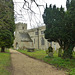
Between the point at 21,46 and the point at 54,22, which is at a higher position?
the point at 54,22

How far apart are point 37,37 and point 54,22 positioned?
30.6 meters

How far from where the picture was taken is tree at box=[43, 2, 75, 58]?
9.47 meters

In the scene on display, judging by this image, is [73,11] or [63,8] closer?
[73,11]

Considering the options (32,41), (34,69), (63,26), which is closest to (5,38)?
(63,26)

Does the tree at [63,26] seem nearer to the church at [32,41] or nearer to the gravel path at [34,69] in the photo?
the gravel path at [34,69]

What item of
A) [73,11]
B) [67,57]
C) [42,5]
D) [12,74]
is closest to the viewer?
[42,5]

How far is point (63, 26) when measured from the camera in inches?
407

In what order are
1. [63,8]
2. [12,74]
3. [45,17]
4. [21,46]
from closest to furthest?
[12,74] → [63,8] → [45,17] → [21,46]

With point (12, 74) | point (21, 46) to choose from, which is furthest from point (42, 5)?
point (21, 46)


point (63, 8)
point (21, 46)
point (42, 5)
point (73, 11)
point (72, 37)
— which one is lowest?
point (21, 46)

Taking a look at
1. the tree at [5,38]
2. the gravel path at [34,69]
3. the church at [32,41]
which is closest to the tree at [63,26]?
the gravel path at [34,69]

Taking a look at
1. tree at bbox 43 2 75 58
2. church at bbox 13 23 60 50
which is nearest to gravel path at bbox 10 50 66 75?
tree at bbox 43 2 75 58

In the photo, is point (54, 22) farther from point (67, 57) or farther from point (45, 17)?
point (67, 57)

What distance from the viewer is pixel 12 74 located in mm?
5703
